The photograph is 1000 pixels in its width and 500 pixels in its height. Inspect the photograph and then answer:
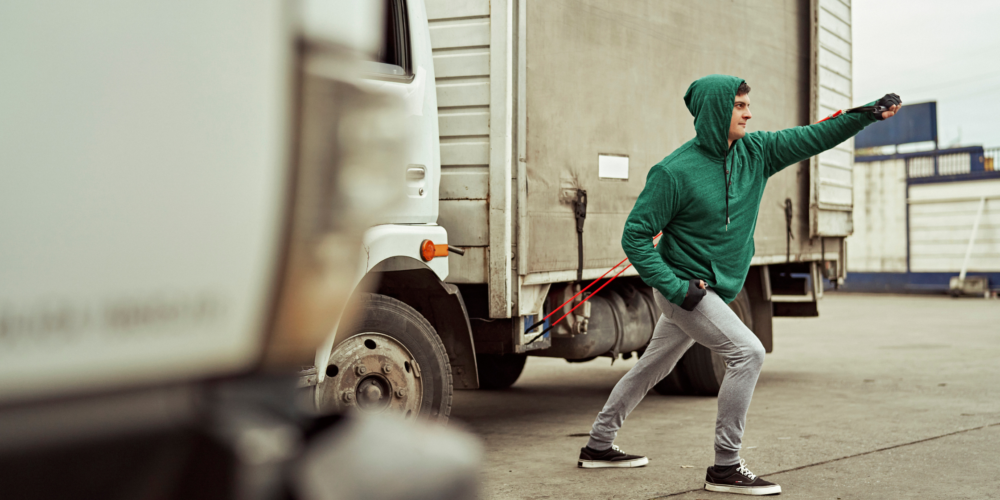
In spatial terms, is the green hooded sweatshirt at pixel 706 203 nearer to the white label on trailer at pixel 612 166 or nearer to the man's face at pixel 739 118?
the man's face at pixel 739 118

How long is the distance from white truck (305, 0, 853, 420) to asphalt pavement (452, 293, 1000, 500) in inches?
18.9

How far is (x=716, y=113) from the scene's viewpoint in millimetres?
4062

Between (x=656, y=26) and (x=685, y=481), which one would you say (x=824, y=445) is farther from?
(x=656, y=26)

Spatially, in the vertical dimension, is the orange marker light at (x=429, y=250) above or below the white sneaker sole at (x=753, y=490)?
above

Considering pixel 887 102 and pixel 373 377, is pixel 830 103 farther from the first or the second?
pixel 373 377

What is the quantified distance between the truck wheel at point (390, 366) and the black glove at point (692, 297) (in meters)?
1.11

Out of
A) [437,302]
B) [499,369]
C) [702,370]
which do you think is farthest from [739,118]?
[499,369]

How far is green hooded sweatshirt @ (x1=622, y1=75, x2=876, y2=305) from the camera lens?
4.05m

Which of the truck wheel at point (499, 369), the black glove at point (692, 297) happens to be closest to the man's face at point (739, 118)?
the black glove at point (692, 297)

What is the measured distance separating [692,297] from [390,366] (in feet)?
4.19

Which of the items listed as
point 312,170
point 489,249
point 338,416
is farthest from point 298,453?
point 489,249

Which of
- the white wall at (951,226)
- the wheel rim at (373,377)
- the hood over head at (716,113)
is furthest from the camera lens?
the white wall at (951,226)

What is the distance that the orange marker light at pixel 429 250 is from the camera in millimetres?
4293

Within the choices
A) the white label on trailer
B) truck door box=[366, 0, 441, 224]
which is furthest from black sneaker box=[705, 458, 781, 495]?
the white label on trailer
